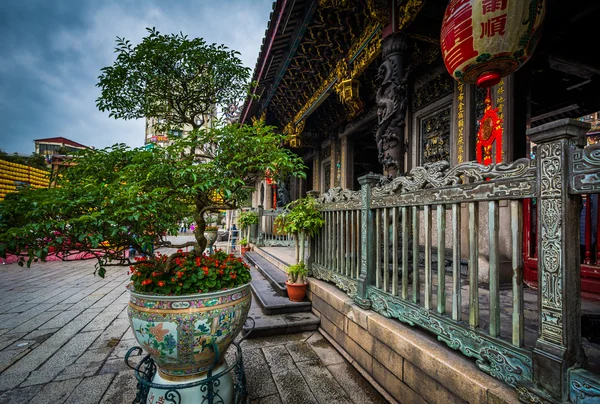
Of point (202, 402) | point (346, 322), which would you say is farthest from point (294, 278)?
point (202, 402)

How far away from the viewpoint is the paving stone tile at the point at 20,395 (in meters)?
2.11

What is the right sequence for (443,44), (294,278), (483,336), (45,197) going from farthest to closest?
(294,278)
(443,44)
(45,197)
(483,336)

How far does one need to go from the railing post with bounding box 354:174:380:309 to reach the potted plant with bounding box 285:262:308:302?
1.21 m

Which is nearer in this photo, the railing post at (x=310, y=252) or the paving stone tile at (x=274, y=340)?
the paving stone tile at (x=274, y=340)

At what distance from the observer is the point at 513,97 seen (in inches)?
126

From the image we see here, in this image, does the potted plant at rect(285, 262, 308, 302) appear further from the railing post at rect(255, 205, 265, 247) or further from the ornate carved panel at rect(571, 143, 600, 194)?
the railing post at rect(255, 205, 265, 247)

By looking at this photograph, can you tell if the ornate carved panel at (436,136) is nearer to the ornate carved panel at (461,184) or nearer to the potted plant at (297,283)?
the ornate carved panel at (461,184)

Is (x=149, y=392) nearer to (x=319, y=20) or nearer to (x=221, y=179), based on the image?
(x=221, y=179)

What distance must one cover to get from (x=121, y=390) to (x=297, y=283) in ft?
7.06

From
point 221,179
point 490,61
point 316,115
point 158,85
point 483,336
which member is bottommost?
point 483,336

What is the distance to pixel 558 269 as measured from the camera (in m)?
1.21

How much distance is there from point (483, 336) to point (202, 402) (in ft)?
5.90

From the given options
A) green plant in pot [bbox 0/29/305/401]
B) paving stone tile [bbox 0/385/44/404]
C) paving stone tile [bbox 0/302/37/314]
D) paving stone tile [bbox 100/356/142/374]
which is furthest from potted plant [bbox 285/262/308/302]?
paving stone tile [bbox 0/302/37/314]

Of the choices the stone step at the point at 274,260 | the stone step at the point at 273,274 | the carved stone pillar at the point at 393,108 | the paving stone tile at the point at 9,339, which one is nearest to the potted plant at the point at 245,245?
the stone step at the point at 274,260
